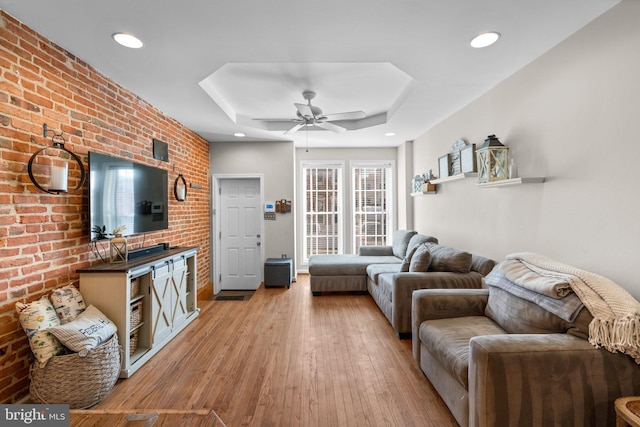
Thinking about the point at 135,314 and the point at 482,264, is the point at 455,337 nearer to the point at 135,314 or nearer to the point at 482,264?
the point at 482,264

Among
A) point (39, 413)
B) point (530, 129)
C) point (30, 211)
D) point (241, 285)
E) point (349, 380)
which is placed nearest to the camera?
point (39, 413)

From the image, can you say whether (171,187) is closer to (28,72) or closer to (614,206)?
(28,72)

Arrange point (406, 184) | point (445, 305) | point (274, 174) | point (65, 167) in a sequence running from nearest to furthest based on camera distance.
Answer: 1. point (65, 167)
2. point (445, 305)
3. point (274, 174)
4. point (406, 184)

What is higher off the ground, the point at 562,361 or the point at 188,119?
the point at 188,119

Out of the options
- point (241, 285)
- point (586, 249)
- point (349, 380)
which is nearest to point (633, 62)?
point (586, 249)

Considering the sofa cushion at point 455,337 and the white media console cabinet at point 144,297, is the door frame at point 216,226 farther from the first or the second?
the sofa cushion at point 455,337

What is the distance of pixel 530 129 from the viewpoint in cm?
262

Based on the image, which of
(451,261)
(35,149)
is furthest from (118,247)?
(451,261)

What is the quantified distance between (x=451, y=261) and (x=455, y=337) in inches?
52.5

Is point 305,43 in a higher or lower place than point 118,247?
higher

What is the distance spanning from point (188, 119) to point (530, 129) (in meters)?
3.92

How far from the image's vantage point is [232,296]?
5.02 metres

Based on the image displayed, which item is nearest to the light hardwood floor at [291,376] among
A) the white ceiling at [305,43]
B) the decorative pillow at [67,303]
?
the decorative pillow at [67,303]

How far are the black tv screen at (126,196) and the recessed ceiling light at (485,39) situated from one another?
310 centimetres
